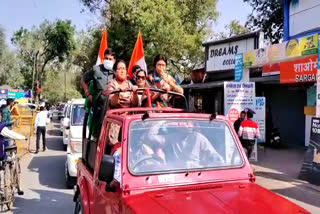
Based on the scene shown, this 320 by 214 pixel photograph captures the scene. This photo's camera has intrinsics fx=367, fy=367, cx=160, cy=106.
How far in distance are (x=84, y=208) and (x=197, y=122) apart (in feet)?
5.34

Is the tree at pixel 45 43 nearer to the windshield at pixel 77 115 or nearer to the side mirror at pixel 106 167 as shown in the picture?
the windshield at pixel 77 115

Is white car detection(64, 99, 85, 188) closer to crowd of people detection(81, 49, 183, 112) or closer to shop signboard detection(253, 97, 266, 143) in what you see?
crowd of people detection(81, 49, 183, 112)

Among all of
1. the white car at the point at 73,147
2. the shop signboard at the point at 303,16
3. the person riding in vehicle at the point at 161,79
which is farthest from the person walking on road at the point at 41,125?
the shop signboard at the point at 303,16

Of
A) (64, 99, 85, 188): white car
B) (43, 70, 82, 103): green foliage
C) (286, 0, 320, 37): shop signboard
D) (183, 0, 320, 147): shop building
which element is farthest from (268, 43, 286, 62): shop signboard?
(43, 70, 82, 103): green foliage

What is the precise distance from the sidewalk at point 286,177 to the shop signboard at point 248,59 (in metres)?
3.03

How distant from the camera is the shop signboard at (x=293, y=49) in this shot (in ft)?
29.4

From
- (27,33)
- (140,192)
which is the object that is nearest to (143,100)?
(140,192)

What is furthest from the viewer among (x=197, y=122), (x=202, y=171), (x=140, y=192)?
(x=197, y=122)

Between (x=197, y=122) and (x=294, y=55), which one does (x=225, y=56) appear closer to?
(x=294, y=55)

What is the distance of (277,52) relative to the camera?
31.8ft

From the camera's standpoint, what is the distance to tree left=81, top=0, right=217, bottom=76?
59.6ft

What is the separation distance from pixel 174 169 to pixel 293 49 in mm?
7003

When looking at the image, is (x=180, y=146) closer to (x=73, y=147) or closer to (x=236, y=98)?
(x=73, y=147)

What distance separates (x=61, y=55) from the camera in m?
43.3
